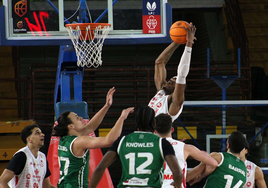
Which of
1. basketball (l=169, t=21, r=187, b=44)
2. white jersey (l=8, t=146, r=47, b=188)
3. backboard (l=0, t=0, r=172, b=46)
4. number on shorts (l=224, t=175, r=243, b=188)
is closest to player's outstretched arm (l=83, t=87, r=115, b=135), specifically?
white jersey (l=8, t=146, r=47, b=188)

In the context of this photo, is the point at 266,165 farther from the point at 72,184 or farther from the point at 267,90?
the point at 72,184

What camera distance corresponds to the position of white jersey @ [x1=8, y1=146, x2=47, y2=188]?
15.2ft

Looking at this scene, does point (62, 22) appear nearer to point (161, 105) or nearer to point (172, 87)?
point (172, 87)

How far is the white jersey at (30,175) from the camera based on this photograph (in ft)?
15.2

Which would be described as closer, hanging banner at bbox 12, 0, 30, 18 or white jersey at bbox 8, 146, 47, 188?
white jersey at bbox 8, 146, 47, 188

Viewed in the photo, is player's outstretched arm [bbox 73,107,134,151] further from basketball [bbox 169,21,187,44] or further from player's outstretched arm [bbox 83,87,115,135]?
basketball [bbox 169,21,187,44]

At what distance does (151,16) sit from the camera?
6.65 metres

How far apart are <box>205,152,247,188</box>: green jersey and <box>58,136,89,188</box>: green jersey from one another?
1453mm

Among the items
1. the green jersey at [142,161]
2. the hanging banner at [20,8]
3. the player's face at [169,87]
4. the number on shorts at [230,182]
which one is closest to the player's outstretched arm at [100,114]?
the player's face at [169,87]

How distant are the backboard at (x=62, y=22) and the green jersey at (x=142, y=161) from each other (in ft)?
10.8

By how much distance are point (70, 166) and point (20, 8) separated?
3409 millimetres

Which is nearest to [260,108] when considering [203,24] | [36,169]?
[36,169]

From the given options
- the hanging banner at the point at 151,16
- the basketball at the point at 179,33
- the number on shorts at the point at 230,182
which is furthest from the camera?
the hanging banner at the point at 151,16

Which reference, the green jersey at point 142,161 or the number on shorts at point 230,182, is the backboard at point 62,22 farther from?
the green jersey at point 142,161
